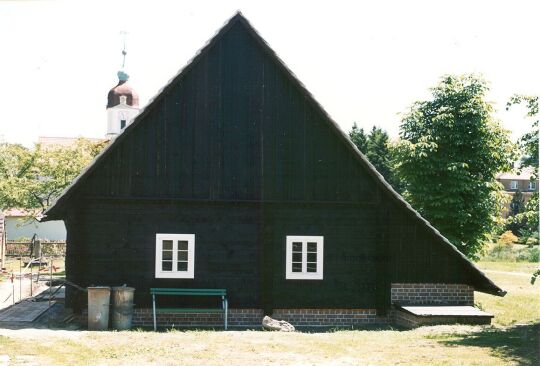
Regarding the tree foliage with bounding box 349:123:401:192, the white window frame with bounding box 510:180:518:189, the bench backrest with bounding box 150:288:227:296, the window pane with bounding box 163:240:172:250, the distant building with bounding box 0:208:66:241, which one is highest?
the tree foliage with bounding box 349:123:401:192

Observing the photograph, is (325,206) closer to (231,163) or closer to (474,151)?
(231,163)

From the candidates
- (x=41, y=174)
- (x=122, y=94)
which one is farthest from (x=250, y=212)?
(x=122, y=94)

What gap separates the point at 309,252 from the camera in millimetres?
18312

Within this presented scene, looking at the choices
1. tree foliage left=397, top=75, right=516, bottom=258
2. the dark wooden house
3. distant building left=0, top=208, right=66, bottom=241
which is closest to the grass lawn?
the dark wooden house

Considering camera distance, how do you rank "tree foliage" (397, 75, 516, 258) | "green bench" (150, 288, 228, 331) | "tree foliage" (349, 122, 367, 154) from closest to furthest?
"green bench" (150, 288, 228, 331) < "tree foliage" (397, 75, 516, 258) < "tree foliage" (349, 122, 367, 154)

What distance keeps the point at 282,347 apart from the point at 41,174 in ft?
119

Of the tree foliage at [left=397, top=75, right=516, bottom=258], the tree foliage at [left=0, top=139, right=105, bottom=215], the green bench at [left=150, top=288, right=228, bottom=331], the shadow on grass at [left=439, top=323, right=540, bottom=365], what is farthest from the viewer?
the tree foliage at [left=0, top=139, right=105, bottom=215]

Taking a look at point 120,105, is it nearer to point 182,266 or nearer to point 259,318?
point 182,266

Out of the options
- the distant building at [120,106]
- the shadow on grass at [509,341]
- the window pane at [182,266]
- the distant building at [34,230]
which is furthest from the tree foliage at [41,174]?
the shadow on grass at [509,341]

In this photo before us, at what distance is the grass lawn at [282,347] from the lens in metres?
11.9

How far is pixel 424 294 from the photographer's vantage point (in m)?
18.3

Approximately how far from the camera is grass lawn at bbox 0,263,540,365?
11875 millimetres

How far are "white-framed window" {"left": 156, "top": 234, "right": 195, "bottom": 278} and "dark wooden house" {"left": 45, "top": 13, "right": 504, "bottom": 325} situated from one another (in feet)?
0.10

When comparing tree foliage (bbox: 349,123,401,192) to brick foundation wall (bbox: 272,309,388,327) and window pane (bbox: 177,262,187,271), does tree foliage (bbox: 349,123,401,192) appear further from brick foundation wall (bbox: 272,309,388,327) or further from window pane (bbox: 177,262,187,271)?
window pane (bbox: 177,262,187,271)
